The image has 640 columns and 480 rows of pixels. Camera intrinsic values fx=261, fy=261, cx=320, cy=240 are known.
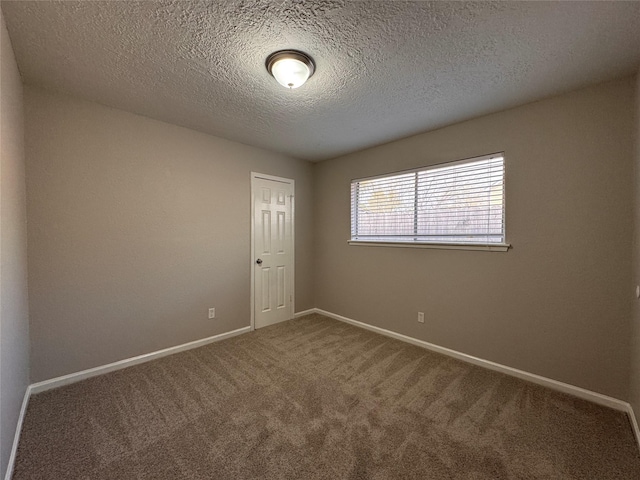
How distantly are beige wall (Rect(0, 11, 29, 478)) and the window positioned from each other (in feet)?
10.5

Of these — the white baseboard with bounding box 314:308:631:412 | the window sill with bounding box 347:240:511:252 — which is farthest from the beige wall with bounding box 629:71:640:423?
the window sill with bounding box 347:240:511:252

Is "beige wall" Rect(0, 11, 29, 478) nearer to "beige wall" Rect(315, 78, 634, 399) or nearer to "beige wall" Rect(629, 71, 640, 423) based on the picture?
"beige wall" Rect(315, 78, 634, 399)

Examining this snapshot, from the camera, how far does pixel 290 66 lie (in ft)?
5.69

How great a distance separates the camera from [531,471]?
4.73ft

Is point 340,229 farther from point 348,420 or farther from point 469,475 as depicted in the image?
point 469,475

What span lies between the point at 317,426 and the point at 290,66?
2.42 meters

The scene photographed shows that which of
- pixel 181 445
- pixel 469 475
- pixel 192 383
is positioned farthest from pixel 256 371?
pixel 469 475

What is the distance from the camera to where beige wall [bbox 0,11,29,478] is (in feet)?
4.55

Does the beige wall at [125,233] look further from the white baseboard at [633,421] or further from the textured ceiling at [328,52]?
the white baseboard at [633,421]

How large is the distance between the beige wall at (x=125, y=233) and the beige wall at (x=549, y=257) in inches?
88.5

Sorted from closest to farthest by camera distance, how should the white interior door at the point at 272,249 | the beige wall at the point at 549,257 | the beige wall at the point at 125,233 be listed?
1. the beige wall at the point at 549,257
2. the beige wall at the point at 125,233
3. the white interior door at the point at 272,249

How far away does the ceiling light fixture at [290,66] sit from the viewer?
169 centimetres

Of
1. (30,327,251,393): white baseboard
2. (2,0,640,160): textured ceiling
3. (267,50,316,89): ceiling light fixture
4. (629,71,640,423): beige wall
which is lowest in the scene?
(30,327,251,393): white baseboard

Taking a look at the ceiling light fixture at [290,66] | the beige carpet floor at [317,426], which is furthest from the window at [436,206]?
the ceiling light fixture at [290,66]
